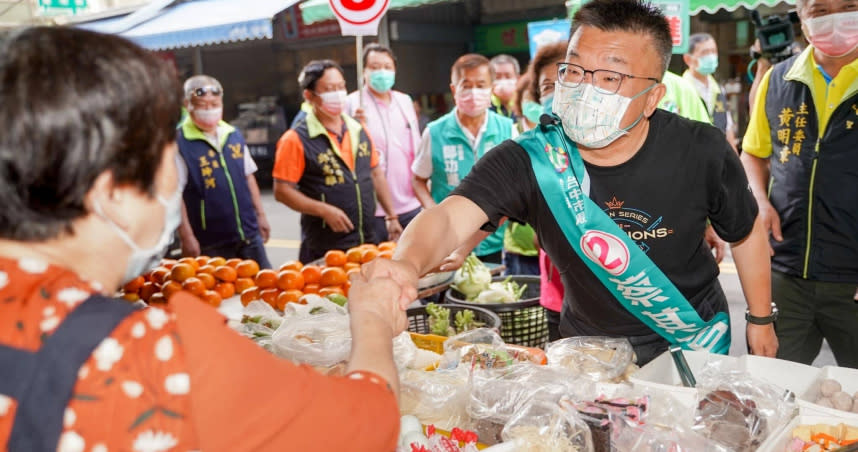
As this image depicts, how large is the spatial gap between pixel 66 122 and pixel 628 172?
172 cm

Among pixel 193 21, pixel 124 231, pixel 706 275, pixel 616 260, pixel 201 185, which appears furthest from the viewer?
pixel 193 21

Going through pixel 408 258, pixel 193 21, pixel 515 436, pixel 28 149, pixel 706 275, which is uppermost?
pixel 193 21

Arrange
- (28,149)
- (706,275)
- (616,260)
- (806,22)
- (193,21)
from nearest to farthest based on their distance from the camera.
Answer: (28,149) → (616,260) → (706,275) → (806,22) → (193,21)

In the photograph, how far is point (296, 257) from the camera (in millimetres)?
→ 8359

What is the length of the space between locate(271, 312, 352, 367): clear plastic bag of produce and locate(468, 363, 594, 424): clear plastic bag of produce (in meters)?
0.45

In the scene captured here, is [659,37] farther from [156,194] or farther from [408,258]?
[156,194]

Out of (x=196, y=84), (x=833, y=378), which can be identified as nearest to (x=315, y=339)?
(x=833, y=378)

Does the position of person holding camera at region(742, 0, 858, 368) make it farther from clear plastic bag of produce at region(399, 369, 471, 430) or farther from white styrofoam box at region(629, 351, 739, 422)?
clear plastic bag of produce at region(399, 369, 471, 430)

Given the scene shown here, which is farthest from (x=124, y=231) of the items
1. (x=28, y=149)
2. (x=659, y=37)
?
(x=659, y=37)

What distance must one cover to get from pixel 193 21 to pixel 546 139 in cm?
1064

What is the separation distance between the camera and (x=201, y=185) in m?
5.12

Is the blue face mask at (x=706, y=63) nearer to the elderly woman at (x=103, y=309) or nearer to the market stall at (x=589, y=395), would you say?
the market stall at (x=589, y=395)

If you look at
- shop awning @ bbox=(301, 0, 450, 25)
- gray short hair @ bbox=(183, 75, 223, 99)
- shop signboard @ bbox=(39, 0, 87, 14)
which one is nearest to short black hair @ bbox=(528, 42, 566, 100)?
gray short hair @ bbox=(183, 75, 223, 99)

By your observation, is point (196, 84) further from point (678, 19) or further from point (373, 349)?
point (373, 349)
